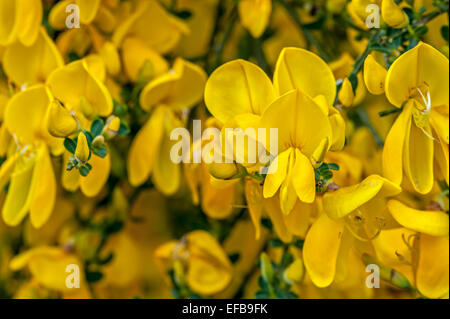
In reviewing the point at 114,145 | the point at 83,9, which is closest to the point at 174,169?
the point at 114,145

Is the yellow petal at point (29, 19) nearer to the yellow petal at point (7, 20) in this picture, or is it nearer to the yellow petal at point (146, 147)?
the yellow petal at point (7, 20)

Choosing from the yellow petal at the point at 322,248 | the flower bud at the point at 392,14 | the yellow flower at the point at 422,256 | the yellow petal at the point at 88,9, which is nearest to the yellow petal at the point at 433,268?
the yellow flower at the point at 422,256

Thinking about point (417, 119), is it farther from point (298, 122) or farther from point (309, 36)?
point (309, 36)

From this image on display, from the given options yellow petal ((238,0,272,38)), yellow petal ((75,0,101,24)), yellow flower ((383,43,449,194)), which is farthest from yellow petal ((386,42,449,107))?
yellow petal ((75,0,101,24))

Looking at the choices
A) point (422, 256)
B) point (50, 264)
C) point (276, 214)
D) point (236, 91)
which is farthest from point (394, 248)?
point (50, 264)

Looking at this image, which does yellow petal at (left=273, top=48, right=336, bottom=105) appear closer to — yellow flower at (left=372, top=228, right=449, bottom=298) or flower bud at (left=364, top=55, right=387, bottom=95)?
flower bud at (left=364, top=55, right=387, bottom=95)
